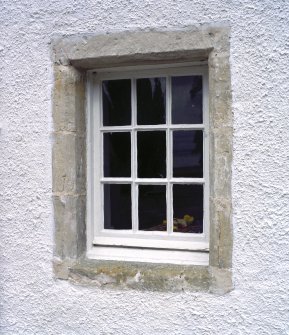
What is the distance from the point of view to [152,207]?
9.15 ft

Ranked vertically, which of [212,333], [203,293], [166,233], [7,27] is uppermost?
[7,27]

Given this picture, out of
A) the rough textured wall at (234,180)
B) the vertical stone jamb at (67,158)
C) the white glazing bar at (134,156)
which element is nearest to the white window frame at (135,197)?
the white glazing bar at (134,156)

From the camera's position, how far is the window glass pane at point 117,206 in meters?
2.84

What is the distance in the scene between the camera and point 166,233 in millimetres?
2756

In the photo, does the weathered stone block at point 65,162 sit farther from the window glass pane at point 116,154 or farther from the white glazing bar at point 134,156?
the white glazing bar at point 134,156

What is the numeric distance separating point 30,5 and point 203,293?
211 cm

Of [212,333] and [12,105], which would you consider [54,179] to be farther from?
[212,333]

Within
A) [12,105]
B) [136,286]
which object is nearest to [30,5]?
[12,105]

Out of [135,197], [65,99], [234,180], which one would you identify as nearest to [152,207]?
[135,197]

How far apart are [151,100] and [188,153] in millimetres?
429

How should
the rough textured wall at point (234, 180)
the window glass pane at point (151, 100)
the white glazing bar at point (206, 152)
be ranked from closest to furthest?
the rough textured wall at point (234, 180) → the white glazing bar at point (206, 152) → the window glass pane at point (151, 100)

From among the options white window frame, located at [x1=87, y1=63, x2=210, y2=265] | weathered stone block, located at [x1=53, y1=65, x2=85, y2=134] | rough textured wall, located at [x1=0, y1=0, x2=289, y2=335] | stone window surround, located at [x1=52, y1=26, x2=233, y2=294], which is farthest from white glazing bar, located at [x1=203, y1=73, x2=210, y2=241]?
weathered stone block, located at [x1=53, y1=65, x2=85, y2=134]

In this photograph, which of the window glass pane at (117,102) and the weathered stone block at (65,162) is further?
the window glass pane at (117,102)

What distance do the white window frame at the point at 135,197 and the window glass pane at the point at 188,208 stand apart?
4cm
